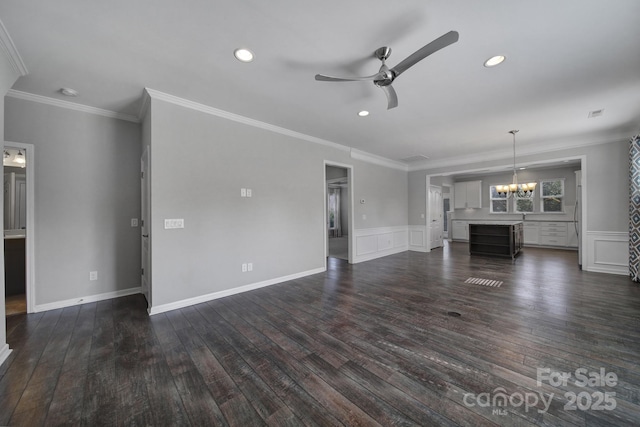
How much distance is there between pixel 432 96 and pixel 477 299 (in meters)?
2.92

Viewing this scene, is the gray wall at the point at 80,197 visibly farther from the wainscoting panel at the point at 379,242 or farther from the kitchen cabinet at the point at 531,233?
the kitchen cabinet at the point at 531,233

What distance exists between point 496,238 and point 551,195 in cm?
335

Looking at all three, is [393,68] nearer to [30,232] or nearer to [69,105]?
[69,105]

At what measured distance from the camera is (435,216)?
8.48m

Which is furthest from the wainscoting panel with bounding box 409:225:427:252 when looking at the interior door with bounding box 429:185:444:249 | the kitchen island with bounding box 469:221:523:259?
the kitchen island with bounding box 469:221:523:259

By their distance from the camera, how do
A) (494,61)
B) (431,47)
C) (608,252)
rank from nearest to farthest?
(431,47)
(494,61)
(608,252)

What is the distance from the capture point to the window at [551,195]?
25.9 ft

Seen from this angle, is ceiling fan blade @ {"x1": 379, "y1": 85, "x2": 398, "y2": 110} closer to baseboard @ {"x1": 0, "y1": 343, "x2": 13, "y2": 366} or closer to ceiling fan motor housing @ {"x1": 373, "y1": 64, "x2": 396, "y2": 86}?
ceiling fan motor housing @ {"x1": 373, "y1": 64, "x2": 396, "y2": 86}

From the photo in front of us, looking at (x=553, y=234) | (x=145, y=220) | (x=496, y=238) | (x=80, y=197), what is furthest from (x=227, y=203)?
(x=553, y=234)

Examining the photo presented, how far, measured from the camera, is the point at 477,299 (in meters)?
3.48

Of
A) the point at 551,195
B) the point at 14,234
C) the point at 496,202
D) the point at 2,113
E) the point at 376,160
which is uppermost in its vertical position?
the point at 376,160

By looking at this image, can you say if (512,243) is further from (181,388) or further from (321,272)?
(181,388)

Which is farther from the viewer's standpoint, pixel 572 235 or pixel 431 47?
pixel 572 235

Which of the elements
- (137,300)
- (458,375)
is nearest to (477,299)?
(458,375)
